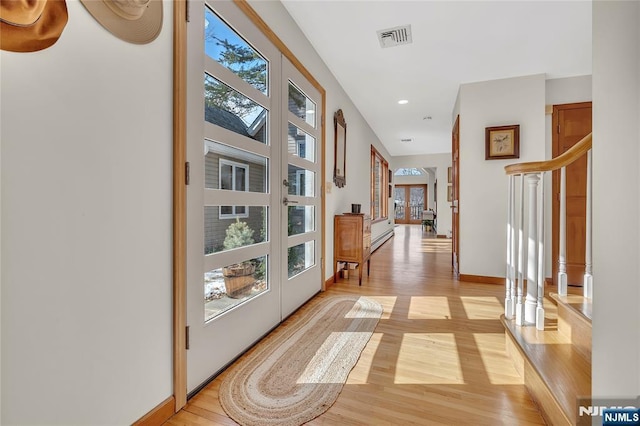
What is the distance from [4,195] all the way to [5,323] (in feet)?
1.15

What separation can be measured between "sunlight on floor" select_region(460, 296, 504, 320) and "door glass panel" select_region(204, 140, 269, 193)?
209 centimetres

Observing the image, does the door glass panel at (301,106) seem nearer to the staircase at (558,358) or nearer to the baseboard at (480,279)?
the staircase at (558,358)

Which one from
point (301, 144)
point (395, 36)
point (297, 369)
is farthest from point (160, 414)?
point (395, 36)

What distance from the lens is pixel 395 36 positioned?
2.76m

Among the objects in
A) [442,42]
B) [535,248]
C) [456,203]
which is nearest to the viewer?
[535,248]

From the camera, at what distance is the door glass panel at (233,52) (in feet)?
5.47

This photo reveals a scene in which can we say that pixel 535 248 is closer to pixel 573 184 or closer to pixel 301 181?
pixel 301 181

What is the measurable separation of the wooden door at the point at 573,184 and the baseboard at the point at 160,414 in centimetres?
414

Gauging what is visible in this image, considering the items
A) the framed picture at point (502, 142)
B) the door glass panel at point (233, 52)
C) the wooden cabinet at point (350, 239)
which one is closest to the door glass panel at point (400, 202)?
the framed picture at point (502, 142)

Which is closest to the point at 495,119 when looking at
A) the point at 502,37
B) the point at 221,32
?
the point at 502,37

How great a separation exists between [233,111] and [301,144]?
3.47ft

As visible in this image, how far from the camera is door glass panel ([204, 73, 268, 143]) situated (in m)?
1.65

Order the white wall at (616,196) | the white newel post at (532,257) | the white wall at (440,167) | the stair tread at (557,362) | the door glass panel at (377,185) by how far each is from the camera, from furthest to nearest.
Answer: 1. the white wall at (440,167)
2. the door glass panel at (377,185)
3. the white newel post at (532,257)
4. the stair tread at (557,362)
5. the white wall at (616,196)

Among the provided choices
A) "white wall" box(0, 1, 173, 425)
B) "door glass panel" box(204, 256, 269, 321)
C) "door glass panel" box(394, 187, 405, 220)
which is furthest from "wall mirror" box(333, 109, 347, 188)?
"door glass panel" box(394, 187, 405, 220)
